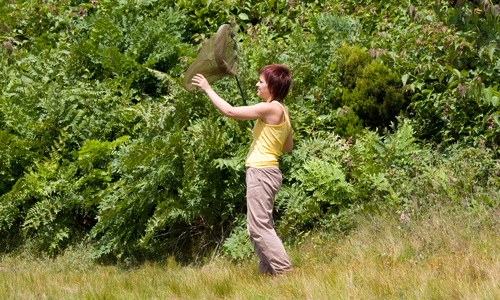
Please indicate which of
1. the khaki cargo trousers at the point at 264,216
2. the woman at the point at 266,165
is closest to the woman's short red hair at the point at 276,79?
the woman at the point at 266,165

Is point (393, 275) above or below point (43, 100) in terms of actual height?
below

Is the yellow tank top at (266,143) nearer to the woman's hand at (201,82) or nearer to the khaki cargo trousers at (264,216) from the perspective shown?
the khaki cargo trousers at (264,216)

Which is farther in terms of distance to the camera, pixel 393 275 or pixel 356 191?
pixel 356 191

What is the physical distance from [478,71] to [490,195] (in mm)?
1526

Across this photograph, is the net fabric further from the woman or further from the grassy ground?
the grassy ground

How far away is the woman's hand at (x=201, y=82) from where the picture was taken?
4162mm

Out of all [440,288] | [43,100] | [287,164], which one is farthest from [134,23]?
[440,288]

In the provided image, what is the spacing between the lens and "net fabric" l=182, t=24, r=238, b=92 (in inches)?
173

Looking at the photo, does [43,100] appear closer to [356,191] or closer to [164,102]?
[164,102]

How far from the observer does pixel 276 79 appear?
4230 millimetres

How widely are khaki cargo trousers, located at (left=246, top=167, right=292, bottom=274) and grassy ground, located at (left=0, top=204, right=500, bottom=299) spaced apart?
149 millimetres

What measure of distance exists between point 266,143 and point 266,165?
0.58 feet

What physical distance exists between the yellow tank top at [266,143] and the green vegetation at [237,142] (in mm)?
936

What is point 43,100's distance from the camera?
21.4 ft
